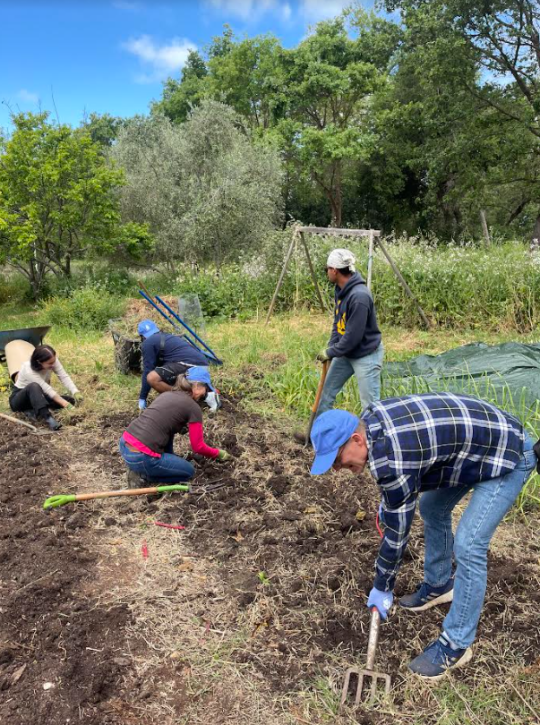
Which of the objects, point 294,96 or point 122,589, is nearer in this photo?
point 122,589

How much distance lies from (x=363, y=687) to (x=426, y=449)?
3.93 feet

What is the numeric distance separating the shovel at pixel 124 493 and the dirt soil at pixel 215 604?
0.07m

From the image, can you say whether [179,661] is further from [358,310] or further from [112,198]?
[112,198]

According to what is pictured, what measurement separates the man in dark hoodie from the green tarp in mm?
661

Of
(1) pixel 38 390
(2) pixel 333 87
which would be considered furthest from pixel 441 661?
(2) pixel 333 87

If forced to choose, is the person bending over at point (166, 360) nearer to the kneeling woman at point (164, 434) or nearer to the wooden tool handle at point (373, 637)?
the kneeling woman at point (164, 434)

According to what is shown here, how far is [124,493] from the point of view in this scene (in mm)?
3695

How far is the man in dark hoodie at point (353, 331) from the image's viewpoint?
151 inches

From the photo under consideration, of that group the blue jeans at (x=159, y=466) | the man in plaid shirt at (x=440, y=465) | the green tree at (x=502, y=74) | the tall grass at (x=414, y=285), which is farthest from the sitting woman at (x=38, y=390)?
the green tree at (x=502, y=74)

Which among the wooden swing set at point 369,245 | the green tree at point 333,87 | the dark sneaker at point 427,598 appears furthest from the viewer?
the green tree at point 333,87

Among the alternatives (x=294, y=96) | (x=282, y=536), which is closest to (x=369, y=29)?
(x=294, y=96)

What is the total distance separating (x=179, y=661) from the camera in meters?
2.45

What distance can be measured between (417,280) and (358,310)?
5122 mm

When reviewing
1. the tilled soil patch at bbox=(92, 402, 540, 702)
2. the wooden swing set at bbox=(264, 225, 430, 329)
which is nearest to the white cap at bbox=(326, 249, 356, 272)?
the tilled soil patch at bbox=(92, 402, 540, 702)
